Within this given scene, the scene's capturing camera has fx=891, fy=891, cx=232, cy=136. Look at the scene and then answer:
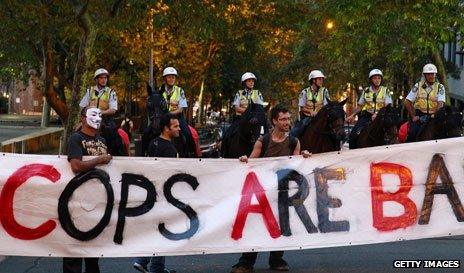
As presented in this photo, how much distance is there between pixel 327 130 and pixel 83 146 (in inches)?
151

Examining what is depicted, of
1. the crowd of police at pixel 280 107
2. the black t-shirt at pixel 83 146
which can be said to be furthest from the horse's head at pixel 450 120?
the black t-shirt at pixel 83 146

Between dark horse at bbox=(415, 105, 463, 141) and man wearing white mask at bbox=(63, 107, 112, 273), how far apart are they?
5.88m

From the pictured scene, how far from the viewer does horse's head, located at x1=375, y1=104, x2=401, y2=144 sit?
41.7 ft

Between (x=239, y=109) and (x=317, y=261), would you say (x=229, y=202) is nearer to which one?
(x=317, y=261)

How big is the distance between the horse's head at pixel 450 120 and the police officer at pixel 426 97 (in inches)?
52.0

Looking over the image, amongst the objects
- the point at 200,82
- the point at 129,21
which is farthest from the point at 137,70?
the point at 129,21

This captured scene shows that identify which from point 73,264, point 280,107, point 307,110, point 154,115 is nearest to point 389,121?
point 307,110

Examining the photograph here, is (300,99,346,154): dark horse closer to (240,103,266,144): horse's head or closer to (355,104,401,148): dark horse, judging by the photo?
(240,103,266,144): horse's head

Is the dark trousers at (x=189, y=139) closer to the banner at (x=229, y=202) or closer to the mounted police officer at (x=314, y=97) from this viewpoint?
the mounted police officer at (x=314, y=97)

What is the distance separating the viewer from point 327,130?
11406 millimetres

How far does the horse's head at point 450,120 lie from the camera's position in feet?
41.6

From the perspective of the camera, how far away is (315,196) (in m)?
9.40

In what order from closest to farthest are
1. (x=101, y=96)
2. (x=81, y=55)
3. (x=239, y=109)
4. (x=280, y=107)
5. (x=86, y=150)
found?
(x=86, y=150), (x=280, y=107), (x=101, y=96), (x=239, y=109), (x=81, y=55)

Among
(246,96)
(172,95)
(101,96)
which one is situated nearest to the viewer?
(101,96)
